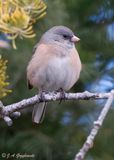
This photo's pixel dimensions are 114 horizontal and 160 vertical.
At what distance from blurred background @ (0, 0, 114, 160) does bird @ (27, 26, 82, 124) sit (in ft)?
1.05

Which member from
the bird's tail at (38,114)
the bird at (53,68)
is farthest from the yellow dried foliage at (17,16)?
the bird's tail at (38,114)

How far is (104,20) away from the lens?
471cm

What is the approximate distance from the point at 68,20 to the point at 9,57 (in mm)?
599

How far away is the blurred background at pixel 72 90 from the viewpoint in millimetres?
4469

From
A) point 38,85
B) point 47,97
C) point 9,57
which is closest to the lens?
point 47,97

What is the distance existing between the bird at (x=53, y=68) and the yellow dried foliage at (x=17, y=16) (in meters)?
1.45

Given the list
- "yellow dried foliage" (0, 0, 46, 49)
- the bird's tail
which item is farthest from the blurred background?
"yellow dried foliage" (0, 0, 46, 49)

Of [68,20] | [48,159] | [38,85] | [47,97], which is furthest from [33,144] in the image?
[47,97]

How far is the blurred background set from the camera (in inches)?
176

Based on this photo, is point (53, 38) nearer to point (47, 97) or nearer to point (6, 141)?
Answer: point (6, 141)

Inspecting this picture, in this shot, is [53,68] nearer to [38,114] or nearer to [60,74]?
[60,74]

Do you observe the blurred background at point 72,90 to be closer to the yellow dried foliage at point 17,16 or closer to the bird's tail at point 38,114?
the bird's tail at point 38,114

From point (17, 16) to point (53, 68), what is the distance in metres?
1.64

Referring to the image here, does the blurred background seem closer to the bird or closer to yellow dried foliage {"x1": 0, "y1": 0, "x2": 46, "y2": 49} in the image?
the bird
